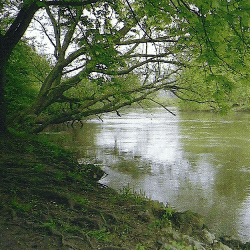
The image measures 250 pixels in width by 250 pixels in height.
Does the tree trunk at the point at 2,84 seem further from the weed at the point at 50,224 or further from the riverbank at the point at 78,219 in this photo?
the weed at the point at 50,224

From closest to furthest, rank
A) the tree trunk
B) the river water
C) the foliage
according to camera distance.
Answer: the tree trunk < the river water < the foliage

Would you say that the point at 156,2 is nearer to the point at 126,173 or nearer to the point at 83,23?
the point at 83,23

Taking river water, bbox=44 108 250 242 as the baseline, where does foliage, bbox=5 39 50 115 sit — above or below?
above

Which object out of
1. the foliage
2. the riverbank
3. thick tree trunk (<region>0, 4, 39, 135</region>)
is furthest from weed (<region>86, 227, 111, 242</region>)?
the foliage

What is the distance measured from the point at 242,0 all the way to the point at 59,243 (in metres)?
4.04

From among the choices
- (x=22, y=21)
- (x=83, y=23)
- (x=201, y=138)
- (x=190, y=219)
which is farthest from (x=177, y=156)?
(x=22, y=21)

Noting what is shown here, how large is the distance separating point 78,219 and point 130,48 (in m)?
10.5

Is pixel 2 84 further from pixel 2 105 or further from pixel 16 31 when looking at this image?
pixel 16 31

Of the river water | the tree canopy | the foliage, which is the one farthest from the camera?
the foliage

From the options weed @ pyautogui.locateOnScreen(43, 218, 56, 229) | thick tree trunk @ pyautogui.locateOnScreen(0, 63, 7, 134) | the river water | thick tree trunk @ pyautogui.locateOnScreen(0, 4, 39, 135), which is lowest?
the river water

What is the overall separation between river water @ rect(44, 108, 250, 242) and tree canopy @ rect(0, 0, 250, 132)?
307 cm

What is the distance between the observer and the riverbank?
5035mm

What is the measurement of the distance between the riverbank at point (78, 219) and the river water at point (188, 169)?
4.86 ft

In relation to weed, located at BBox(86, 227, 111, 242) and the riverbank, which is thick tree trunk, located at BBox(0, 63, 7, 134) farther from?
weed, located at BBox(86, 227, 111, 242)
